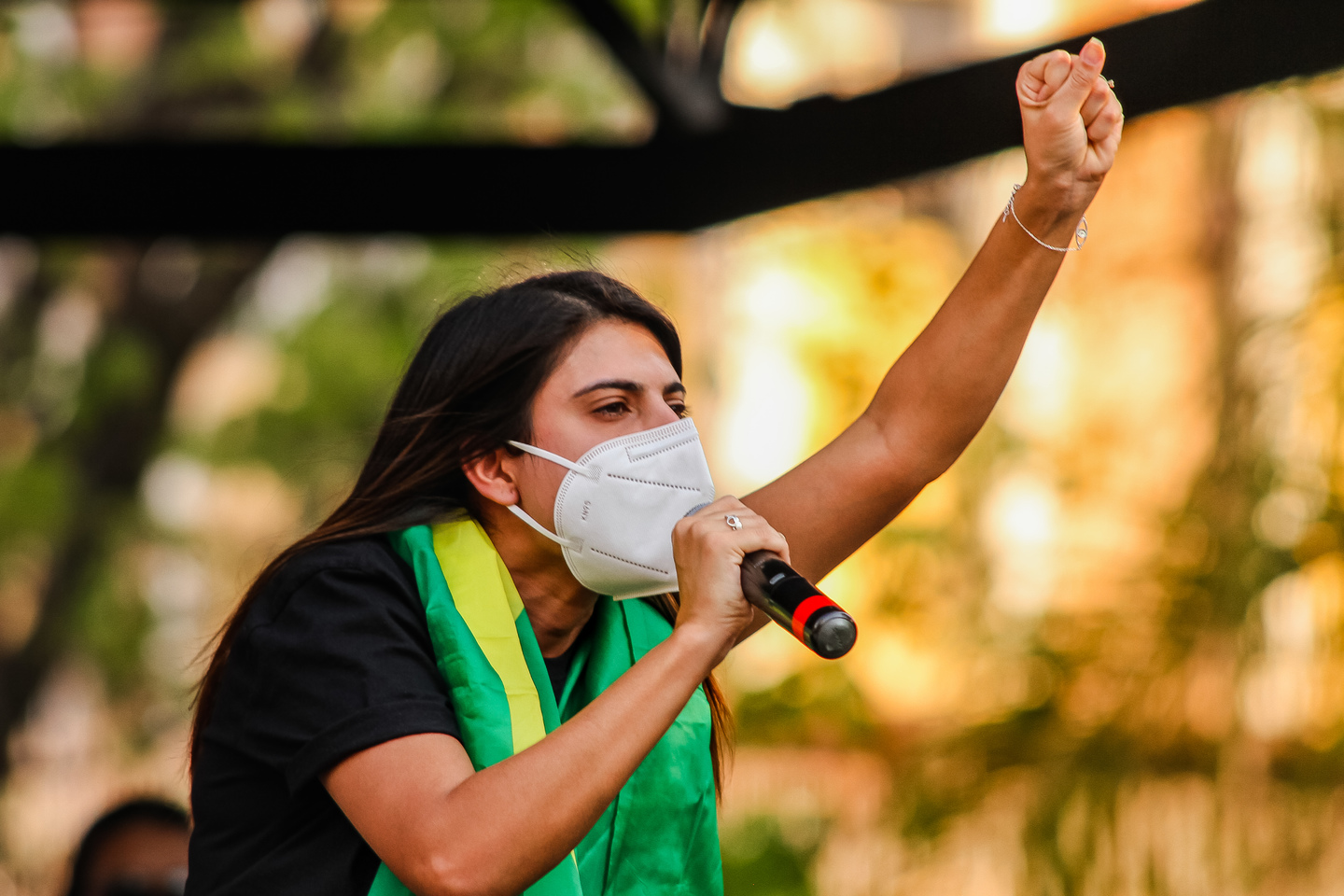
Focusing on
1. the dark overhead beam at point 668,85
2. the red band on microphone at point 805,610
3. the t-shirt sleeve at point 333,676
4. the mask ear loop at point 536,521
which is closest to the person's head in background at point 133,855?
the t-shirt sleeve at point 333,676

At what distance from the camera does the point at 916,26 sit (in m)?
11.3

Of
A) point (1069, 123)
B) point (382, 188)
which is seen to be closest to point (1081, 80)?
point (1069, 123)

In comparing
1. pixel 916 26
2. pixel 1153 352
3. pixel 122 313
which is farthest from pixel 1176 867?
pixel 916 26

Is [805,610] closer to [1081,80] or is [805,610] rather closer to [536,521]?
[536,521]

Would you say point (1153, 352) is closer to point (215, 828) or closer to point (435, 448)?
point (435, 448)

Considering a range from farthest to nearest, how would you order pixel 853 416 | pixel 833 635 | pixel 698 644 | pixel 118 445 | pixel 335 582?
pixel 118 445, pixel 853 416, pixel 335 582, pixel 698 644, pixel 833 635

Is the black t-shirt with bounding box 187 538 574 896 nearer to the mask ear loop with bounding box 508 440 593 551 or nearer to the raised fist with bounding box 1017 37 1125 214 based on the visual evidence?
the mask ear loop with bounding box 508 440 593 551

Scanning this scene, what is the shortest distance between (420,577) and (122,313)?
6.67 meters

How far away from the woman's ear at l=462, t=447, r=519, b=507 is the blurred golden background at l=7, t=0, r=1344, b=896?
0.52m

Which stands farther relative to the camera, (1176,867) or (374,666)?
(1176,867)

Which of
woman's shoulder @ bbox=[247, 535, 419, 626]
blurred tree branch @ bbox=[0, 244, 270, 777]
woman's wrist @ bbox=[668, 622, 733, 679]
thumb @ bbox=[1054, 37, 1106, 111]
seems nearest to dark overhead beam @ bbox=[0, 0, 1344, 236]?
thumb @ bbox=[1054, 37, 1106, 111]

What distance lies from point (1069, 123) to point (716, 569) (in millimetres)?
781

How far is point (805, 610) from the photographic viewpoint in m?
1.51

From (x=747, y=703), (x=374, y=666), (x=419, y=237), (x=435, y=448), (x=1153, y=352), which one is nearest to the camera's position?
(x=374, y=666)
